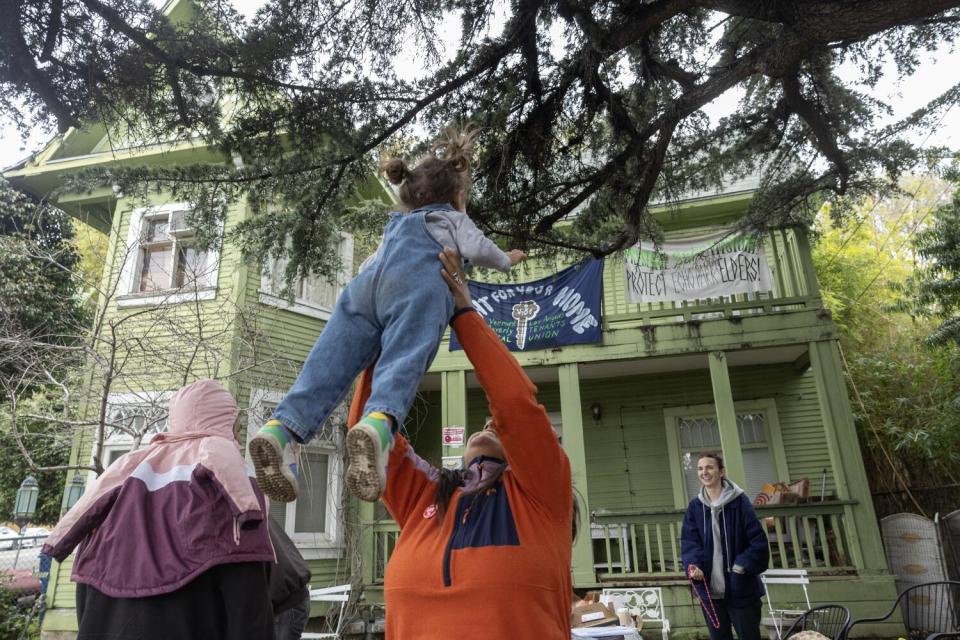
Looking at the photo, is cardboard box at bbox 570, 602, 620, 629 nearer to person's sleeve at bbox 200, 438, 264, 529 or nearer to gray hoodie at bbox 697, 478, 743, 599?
gray hoodie at bbox 697, 478, 743, 599

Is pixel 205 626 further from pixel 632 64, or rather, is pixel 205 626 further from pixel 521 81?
pixel 632 64

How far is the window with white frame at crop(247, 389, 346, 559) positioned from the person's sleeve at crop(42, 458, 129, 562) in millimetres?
6993

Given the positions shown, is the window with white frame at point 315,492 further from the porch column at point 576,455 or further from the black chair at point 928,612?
the black chair at point 928,612

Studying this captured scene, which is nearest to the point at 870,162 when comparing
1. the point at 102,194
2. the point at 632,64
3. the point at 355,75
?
the point at 632,64


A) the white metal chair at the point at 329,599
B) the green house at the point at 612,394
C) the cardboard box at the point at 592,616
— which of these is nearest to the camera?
the cardboard box at the point at 592,616

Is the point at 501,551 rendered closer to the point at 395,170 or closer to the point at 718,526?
the point at 395,170

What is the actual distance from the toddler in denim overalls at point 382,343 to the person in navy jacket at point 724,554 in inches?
121

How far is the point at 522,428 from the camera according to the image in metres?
1.79

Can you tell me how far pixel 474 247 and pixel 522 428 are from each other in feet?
2.13

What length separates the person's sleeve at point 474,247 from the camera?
7.04 feet

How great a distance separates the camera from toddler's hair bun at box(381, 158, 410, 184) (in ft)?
7.61

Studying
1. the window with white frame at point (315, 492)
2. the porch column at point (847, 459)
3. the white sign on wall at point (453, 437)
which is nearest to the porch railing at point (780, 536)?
the porch column at point (847, 459)

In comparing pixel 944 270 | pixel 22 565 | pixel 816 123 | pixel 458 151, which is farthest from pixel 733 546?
pixel 22 565

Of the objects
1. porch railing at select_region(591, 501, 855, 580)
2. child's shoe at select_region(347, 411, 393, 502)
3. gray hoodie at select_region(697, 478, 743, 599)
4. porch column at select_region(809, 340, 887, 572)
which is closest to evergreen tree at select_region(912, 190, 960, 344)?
porch column at select_region(809, 340, 887, 572)
